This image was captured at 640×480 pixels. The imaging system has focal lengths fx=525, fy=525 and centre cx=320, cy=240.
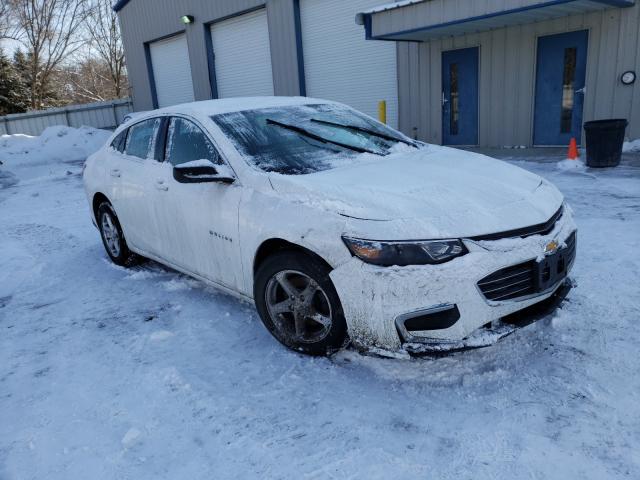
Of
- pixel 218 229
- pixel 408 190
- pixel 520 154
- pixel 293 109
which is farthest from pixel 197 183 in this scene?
pixel 520 154

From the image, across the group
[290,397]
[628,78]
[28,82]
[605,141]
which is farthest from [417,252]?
[28,82]

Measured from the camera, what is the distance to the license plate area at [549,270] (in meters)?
2.83

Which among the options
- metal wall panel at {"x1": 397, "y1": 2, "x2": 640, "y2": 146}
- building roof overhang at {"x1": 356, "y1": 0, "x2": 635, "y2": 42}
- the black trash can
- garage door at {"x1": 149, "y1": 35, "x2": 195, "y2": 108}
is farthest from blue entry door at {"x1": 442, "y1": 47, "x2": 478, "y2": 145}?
garage door at {"x1": 149, "y1": 35, "x2": 195, "y2": 108}

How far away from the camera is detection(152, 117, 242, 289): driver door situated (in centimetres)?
354

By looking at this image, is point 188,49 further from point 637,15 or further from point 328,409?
point 328,409

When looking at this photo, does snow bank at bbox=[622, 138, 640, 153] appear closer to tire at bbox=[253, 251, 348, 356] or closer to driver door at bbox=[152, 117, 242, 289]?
driver door at bbox=[152, 117, 242, 289]

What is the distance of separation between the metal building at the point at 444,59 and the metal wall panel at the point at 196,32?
0.19ft

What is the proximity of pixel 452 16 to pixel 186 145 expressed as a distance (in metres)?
7.83

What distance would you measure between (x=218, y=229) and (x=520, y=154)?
8780mm

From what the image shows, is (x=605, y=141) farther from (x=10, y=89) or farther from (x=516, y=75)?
(x=10, y=89)

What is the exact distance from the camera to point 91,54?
40531 millimetres

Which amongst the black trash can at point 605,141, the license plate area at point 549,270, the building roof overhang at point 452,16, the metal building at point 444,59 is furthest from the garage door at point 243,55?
the license plate area at point 549,270

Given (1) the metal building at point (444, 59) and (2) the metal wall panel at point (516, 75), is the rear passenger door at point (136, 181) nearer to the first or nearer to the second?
(1) the metal building at point (444, 59)

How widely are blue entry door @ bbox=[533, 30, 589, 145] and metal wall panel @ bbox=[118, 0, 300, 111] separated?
24.7ft
